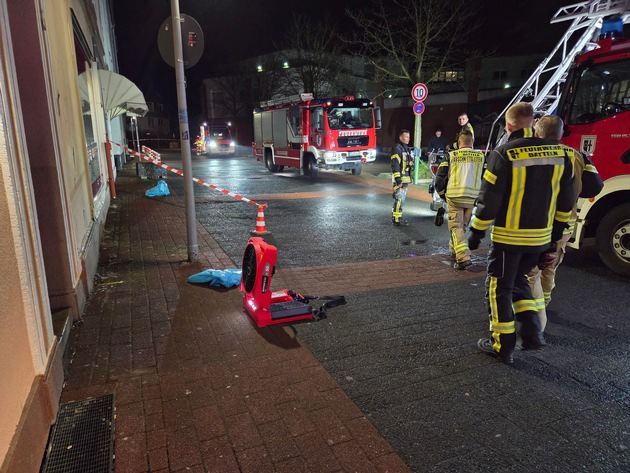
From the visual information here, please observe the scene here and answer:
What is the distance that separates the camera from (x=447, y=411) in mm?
3053

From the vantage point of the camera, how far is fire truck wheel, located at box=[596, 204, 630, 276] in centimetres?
573

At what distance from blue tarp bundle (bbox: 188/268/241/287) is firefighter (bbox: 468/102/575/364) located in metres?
2.84

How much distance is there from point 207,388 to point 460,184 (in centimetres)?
431

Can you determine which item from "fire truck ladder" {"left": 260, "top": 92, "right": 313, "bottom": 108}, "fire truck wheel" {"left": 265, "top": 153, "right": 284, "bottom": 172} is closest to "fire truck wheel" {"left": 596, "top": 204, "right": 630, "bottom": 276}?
"fire truck ladder" {"left": 260, "top": 92, "right": 313, "bottom": 108}

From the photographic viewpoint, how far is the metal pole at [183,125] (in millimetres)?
5738

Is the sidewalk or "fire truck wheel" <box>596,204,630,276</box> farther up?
"fire truck wheel" <box>596,204,630,276</box>

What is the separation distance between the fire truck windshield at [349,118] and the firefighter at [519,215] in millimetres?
13574

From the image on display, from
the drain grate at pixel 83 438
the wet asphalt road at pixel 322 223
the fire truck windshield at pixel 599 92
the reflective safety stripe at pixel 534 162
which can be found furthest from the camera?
the wet asphalt road at pixel 322 223

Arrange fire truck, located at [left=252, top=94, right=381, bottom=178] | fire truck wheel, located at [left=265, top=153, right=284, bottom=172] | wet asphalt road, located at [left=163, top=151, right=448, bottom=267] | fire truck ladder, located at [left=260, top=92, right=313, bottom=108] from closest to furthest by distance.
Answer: wet asphalt road, located at [left=163, top=151, right=448, bottom=267], fire truck, located at [left=252, top=94, right=381, bottom=178], fire truck ladder, located at [left=260, top=92, right=313, bottom=108], fire truck wheel, located at [left=265, top=153, right=284, bottom=172]

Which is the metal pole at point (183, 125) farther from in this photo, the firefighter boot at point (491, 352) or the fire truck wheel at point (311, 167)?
the fire truck wheel at point (311, 167)

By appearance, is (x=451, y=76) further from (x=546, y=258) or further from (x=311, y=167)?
(x=546, y=258)

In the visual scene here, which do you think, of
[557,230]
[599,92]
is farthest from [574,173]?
[599,92]

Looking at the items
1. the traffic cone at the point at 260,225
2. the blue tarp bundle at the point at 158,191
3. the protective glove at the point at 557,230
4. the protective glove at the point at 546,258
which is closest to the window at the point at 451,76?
the blue tarp bundle at the point at 158,191

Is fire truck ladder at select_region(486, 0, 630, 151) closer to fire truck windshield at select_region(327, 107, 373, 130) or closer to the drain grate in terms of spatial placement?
the drain grate
